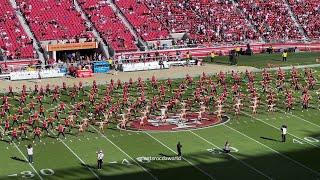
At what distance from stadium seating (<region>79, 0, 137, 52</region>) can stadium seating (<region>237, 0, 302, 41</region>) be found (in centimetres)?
1296

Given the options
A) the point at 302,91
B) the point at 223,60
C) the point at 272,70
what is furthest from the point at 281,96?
the point at 223,60

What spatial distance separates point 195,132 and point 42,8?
97.0 ft

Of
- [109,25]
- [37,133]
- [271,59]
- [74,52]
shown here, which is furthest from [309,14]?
[37,133]

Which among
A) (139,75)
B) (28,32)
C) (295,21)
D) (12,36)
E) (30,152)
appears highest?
(295,21)

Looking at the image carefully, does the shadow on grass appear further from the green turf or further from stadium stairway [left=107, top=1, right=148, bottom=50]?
stadium stairway [left=107, top=1, right=148, bottom=50]

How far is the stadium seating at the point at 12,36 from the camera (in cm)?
5475

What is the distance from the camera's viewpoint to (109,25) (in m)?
60.8

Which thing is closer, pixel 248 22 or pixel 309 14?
pixel 248 22

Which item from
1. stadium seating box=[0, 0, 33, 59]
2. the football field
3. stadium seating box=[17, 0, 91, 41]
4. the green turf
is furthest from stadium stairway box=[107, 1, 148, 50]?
the football field

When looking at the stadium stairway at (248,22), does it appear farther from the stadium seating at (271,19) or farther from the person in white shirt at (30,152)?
the person in white shirt at (30,152)

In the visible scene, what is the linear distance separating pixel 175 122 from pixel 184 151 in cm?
535

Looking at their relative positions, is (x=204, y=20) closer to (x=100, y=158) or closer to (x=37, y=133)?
(x=37, y=133)

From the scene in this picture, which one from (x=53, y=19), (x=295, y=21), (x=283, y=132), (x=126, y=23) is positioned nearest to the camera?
(x=283, y=132)

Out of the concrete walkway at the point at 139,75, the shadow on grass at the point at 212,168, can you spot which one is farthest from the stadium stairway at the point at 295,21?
the shadow on grass at the point at 212,168
